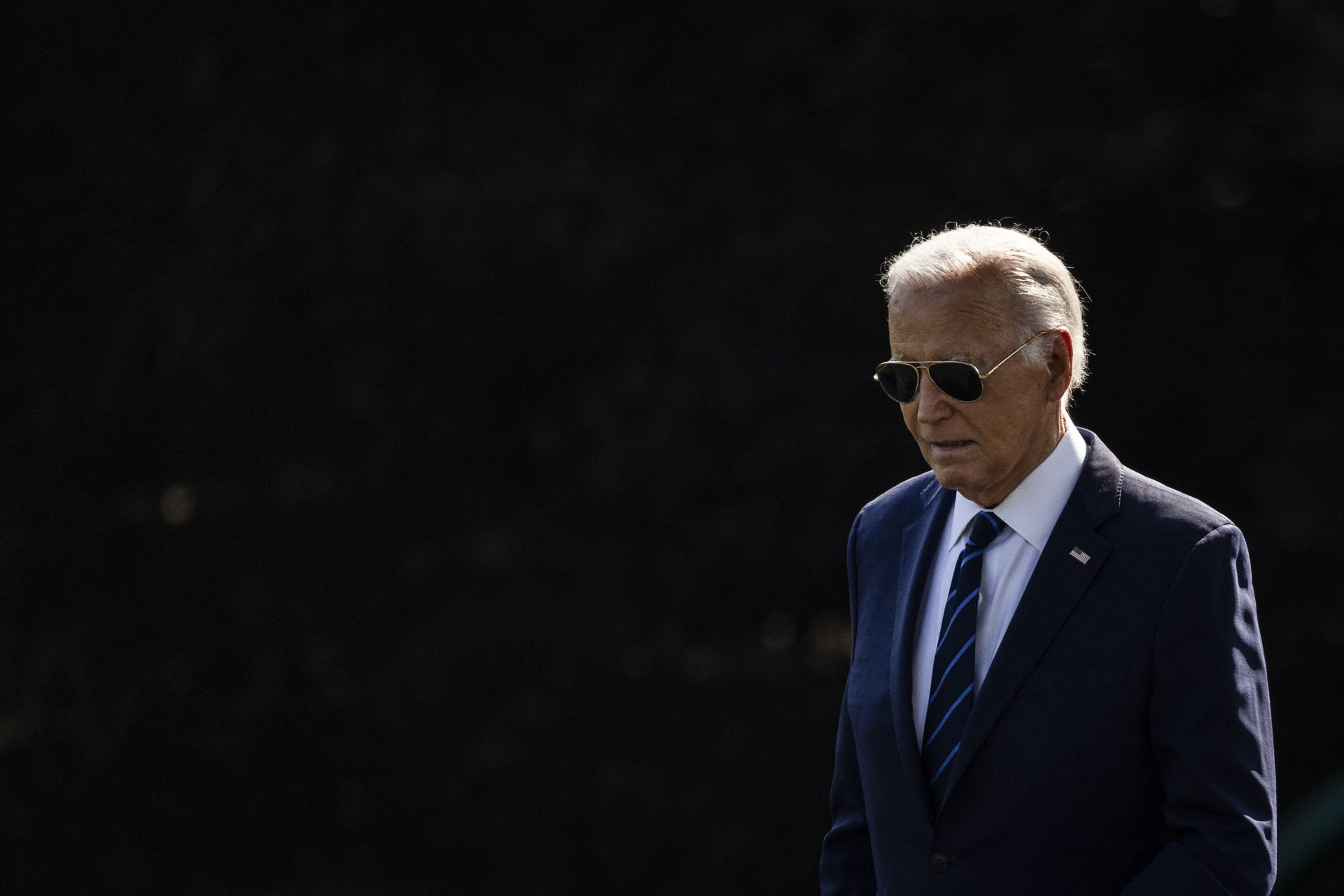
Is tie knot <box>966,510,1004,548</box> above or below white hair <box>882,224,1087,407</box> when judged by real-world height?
below

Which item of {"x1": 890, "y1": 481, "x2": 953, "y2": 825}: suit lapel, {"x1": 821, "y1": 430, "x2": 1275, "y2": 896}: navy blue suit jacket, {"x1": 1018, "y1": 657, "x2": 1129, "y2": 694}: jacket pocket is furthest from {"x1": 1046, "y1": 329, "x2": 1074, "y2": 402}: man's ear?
{"x1": 1018, "y1": 657, "x2": 1129, "y2": 694}: jacket pocket

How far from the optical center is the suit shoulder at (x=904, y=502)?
1.95 meters

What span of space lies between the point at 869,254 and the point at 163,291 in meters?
2.68

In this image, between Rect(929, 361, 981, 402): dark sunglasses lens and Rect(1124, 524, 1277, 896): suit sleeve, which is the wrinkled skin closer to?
Rect(929, 361, 981, 402): dark sunglasses lens

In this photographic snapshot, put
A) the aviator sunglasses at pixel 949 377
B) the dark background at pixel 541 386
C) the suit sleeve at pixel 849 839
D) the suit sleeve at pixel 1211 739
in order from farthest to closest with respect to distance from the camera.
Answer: the dark background at pixel 541 386 → the suit sleeve at pixel 849 839 → the aviator sunglasses at pixel 949 377 → the suit sleeve at pixel 1211 739

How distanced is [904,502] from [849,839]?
1.70ft

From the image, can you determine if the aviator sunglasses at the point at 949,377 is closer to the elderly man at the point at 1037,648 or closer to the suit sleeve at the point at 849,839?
the elderly man at the point at 1037,648

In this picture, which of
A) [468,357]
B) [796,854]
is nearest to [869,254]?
[468,357]

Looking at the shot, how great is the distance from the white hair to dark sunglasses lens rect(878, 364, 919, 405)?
0.11 meters

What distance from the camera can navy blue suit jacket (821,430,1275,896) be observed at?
1483mm

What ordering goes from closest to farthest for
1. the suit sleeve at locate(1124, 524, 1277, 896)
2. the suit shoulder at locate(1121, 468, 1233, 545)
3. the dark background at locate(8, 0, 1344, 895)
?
the suit sleeve at locate(1124, 524, 1277, 896), the suit shoulder at locate(1121, 468, 1233, 545), the dark background at locate(8, 0, 1344, 895)

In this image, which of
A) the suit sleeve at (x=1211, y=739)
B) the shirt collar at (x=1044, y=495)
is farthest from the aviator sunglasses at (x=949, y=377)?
the suit sleeve at (x=1211, y=739)

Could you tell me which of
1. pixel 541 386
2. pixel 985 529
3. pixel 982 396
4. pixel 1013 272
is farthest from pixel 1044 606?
pixel 541 386

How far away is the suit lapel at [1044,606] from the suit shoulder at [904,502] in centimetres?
29
